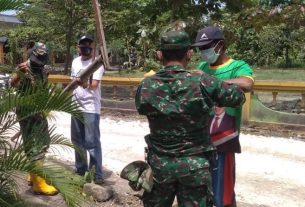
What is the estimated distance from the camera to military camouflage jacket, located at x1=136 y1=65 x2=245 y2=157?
2.83 meters

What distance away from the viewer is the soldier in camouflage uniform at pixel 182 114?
2836mm

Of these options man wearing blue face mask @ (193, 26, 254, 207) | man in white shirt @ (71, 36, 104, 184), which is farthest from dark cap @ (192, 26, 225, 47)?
man in white shirt @ (71, 36, 104, 184)

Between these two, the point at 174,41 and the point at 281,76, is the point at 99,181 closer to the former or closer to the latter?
the point at 174,41

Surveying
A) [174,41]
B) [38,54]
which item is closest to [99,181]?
[38,54]

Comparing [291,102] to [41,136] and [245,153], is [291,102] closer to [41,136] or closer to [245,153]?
[245,153]

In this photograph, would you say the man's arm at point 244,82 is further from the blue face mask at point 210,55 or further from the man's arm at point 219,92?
the man's arm at point 219,92

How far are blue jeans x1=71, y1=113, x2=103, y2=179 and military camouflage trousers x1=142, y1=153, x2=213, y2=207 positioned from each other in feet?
7.39

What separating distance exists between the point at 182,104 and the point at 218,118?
0.78 metres

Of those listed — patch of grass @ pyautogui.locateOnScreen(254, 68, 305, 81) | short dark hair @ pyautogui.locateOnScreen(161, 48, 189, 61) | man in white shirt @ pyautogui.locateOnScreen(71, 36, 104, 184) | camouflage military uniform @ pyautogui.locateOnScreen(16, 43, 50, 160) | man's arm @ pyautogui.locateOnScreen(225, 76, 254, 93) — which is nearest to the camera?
short dark hair @ pyautogui.locateOnScreen(161, 48, 189, 61)

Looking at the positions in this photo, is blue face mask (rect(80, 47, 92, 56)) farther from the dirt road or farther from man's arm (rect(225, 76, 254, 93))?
man's arm (rect(225, 76, 254, 93))

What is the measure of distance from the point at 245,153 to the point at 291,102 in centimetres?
249

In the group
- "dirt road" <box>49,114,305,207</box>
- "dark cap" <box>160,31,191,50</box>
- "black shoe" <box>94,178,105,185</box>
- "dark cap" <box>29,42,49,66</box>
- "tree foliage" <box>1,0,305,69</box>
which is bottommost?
"dirt road" <box>49,114,305,207</box>

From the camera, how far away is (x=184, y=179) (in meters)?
2.88

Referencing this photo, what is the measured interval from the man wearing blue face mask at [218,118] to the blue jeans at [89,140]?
1.92 m
